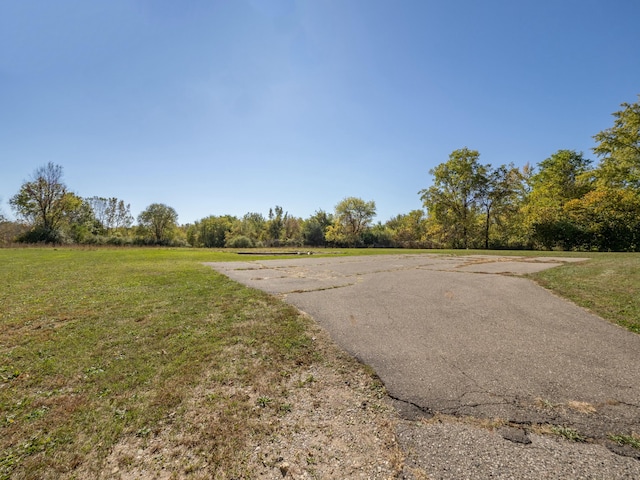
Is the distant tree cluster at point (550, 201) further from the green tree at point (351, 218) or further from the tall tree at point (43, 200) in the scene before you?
the tall tree at point (43, 200)

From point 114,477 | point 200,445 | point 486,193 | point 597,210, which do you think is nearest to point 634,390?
point 200,445

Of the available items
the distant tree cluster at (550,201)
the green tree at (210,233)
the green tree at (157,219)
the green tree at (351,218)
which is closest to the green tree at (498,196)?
the distant tree cluster at (550,201)

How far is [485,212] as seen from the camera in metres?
33.5

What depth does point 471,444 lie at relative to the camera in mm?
2070

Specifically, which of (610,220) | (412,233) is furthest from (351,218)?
(610,220)

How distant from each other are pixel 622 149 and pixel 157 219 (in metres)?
68.0

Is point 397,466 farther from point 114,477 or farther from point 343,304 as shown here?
point 343,304

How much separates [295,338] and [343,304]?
207cm

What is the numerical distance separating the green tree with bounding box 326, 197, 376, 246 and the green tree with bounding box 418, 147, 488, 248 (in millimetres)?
21795

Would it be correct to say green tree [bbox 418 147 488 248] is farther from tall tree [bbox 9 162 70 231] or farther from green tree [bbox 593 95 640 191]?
tall tree [bbox 9 162 70 231]

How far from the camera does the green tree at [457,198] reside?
110 feet

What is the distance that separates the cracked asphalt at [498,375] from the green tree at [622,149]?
26076 millimetres

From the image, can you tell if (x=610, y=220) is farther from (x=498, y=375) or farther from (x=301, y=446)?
(x=301, y=446)

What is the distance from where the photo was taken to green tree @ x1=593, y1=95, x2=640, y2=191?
21859mm
